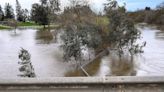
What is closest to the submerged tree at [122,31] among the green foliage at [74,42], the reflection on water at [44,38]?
the green foliage at [74,42]

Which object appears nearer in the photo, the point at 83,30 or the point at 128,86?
the point at 128,86

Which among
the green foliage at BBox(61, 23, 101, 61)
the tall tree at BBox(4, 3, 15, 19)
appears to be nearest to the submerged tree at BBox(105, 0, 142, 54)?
the green foliage at BBox(61, 23, 101, 61)

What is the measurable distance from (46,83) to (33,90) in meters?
0.15

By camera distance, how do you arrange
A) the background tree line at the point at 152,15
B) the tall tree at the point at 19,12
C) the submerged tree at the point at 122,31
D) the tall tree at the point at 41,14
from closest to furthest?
the submerged tree at the point at 122,31 → the tall tree at the point at 41,14 → the background tree line at the point at 152,15 → the tall tree at the point at 19,12

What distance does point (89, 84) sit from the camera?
3.12 m

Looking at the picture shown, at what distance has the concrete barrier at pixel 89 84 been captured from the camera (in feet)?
10.2

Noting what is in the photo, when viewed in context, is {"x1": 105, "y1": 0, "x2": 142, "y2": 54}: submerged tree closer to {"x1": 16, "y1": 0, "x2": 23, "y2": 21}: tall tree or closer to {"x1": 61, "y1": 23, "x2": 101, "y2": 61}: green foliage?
{"x1": 61, "y1": 23, "x2": 101, "y2": 61}: green foliage

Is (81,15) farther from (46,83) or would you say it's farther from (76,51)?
(46,83)

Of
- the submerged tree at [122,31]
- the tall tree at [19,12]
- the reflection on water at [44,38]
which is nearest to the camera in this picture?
the submerged tree at [122,31]

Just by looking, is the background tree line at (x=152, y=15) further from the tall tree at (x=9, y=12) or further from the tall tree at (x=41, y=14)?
the tall tree at (x=9, y=12)

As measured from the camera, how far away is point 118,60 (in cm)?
1952

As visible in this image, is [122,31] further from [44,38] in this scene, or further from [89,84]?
[44,38]

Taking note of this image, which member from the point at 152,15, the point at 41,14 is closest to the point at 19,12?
the point at 41,14

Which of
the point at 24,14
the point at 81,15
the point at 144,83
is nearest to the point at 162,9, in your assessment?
the point at 24,14
